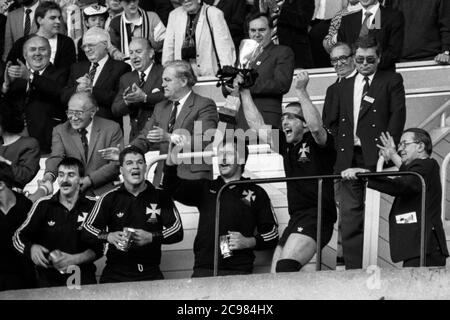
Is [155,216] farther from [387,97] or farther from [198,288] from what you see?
[387,97]

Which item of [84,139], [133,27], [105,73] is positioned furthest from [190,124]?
Answer: [133,27]

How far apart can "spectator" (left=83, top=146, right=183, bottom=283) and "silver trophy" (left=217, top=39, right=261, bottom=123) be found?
1.13 metres

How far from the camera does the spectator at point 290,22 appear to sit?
2359 centimetres

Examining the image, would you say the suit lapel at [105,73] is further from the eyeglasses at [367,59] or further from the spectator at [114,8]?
the eyeglasses at [367,59]

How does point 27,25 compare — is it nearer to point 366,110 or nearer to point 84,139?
point 84,139

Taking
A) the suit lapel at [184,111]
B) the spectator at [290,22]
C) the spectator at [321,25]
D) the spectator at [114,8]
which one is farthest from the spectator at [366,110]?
the spectator at [114,8]

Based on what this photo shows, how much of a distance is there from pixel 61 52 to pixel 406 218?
5.96 metres

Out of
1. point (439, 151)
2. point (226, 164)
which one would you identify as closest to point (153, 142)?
point (226, 164)

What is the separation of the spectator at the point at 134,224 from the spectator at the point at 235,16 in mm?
4624

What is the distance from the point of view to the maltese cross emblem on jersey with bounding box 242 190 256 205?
19766 millimetres

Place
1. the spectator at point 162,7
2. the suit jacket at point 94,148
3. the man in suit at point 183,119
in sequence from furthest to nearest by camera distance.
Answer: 1. the spectator at point 162,7
2. the suit jacket at point 94,148
3. the man in suit at point 183,119

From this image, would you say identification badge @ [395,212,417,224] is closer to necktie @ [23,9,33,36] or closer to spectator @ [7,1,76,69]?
spectator @ [7,1,76,69]

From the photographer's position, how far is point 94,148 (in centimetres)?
2125

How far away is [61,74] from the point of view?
902 inches
